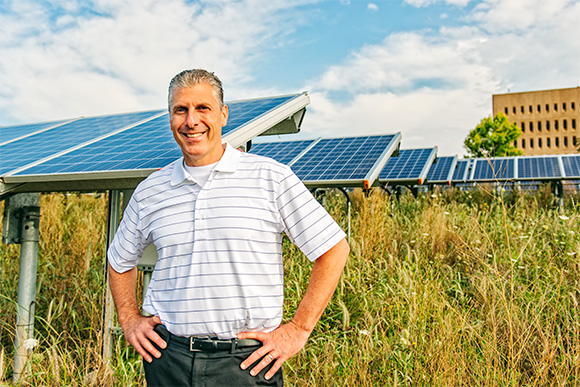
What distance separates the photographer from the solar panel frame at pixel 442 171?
1418cm

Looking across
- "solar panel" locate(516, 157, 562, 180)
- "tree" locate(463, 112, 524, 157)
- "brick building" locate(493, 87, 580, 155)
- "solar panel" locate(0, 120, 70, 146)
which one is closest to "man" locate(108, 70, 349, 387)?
"solar panel" locate(0, 120, 70, 146)

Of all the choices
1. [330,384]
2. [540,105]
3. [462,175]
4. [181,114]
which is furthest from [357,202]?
[540,105]

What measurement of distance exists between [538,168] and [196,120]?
1450cm

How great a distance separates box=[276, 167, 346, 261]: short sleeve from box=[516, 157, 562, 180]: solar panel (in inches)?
488

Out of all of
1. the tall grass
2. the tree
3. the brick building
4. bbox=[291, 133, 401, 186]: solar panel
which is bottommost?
the tall grass

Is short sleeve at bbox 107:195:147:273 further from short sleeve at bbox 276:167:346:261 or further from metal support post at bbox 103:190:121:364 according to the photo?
metal support post at bbox 103:190:121:364

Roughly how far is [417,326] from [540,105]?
89.4 metres

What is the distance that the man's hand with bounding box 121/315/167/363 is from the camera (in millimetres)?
2031

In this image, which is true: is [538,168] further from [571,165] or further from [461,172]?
[461,172]

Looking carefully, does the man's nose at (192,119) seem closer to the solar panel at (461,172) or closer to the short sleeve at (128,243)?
the short sleeve at (128,243)

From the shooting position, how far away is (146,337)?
81.8 inches

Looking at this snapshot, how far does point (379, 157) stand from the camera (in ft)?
23.1

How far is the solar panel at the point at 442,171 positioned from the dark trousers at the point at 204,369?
42.1 feet

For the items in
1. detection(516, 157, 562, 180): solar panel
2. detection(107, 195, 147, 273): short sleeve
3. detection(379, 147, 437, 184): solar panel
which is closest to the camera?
detection(107, 195, 147, 273): short sleeve
